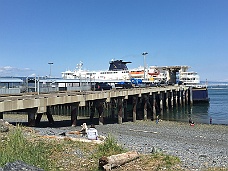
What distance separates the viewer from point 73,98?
2223 centimetres

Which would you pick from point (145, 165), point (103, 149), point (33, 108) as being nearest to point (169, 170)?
point (145, 165)

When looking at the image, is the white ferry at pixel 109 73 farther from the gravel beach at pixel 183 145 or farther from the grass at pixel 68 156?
the grass at pixel 68 156

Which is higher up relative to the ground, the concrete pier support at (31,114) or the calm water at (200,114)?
the concrete pier support at (31,114)

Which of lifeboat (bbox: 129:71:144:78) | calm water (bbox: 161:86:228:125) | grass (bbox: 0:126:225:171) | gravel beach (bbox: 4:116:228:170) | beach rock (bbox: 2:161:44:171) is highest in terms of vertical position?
lifeboat (bbox: 129:71:144:78)

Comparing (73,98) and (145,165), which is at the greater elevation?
(73,98)

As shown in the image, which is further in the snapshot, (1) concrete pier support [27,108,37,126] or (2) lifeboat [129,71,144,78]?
(2) lifeboat [129,71,144,78]

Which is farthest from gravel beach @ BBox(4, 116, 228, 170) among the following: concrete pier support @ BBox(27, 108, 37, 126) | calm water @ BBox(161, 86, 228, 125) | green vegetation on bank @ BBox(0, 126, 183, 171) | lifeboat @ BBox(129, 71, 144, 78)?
lifeboat @ BBox(129, 71, 144, 78)

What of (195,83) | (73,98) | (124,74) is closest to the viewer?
(73,98)

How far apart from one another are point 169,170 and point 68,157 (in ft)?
13.2

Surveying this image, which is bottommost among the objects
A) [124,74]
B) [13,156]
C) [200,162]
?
[200,162]

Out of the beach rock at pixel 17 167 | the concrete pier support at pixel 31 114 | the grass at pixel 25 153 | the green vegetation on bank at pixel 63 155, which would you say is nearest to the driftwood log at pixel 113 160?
the green vegetation on bank at pixel 63 155

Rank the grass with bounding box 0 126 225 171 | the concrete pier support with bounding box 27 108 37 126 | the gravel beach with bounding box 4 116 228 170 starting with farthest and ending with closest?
the concrete pier support with bounding box 27 108 37 126
the gravel beach with bounding box 4 116 228 170
the grass with bounding box 0 126 225 171

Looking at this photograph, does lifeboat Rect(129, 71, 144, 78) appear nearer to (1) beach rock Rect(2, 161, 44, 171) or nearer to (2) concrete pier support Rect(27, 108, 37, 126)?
(2) concrete pier support Rect(27, 108, 37, 126)

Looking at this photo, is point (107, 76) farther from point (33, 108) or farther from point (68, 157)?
point (68, 157)
